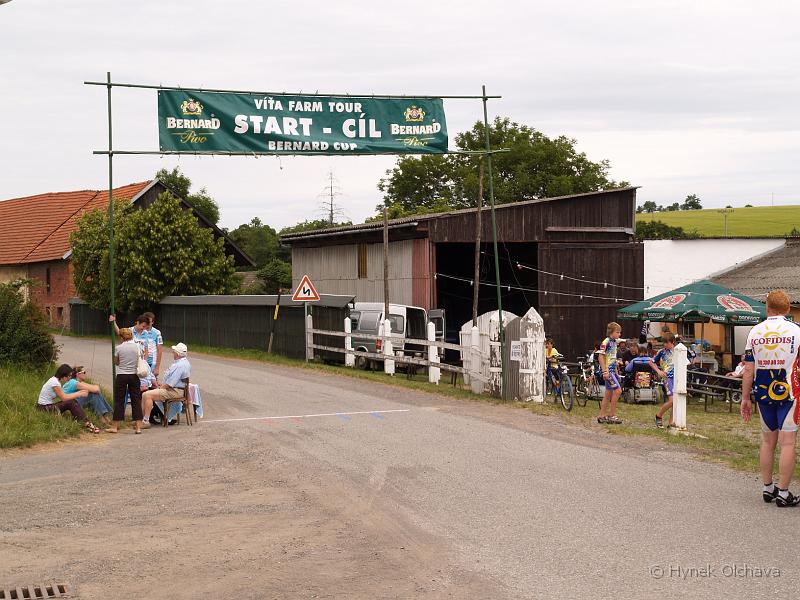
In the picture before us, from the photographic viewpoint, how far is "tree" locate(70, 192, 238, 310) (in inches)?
1705

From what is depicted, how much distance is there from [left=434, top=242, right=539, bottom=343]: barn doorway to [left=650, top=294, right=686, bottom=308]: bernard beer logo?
1401 cm

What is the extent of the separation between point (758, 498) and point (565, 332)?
1208 inches

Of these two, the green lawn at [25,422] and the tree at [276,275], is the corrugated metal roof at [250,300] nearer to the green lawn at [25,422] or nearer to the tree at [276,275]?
the green lawn at [25,422]

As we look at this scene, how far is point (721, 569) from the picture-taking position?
6652mm

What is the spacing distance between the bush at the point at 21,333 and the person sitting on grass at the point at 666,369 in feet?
36.2

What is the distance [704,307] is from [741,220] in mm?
75882

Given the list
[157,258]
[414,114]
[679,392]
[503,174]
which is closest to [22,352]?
[414,114]

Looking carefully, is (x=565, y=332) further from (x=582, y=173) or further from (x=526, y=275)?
(x=582, y=173)

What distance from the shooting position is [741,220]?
95.6 metres

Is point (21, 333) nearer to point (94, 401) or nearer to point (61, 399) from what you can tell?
point (94, 401)

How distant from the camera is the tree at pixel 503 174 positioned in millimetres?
77875

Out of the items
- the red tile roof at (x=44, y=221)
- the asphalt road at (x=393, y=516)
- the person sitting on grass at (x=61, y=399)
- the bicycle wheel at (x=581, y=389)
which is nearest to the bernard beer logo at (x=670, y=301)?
the bicycle wheel at (x=581, y=389)

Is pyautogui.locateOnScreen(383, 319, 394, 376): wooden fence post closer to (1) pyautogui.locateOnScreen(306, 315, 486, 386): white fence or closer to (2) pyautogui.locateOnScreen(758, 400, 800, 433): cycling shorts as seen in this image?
(1) pyautogui.locateOnScreen(306, 315, 486, 386): white fence

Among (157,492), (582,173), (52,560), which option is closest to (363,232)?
(157,492)
